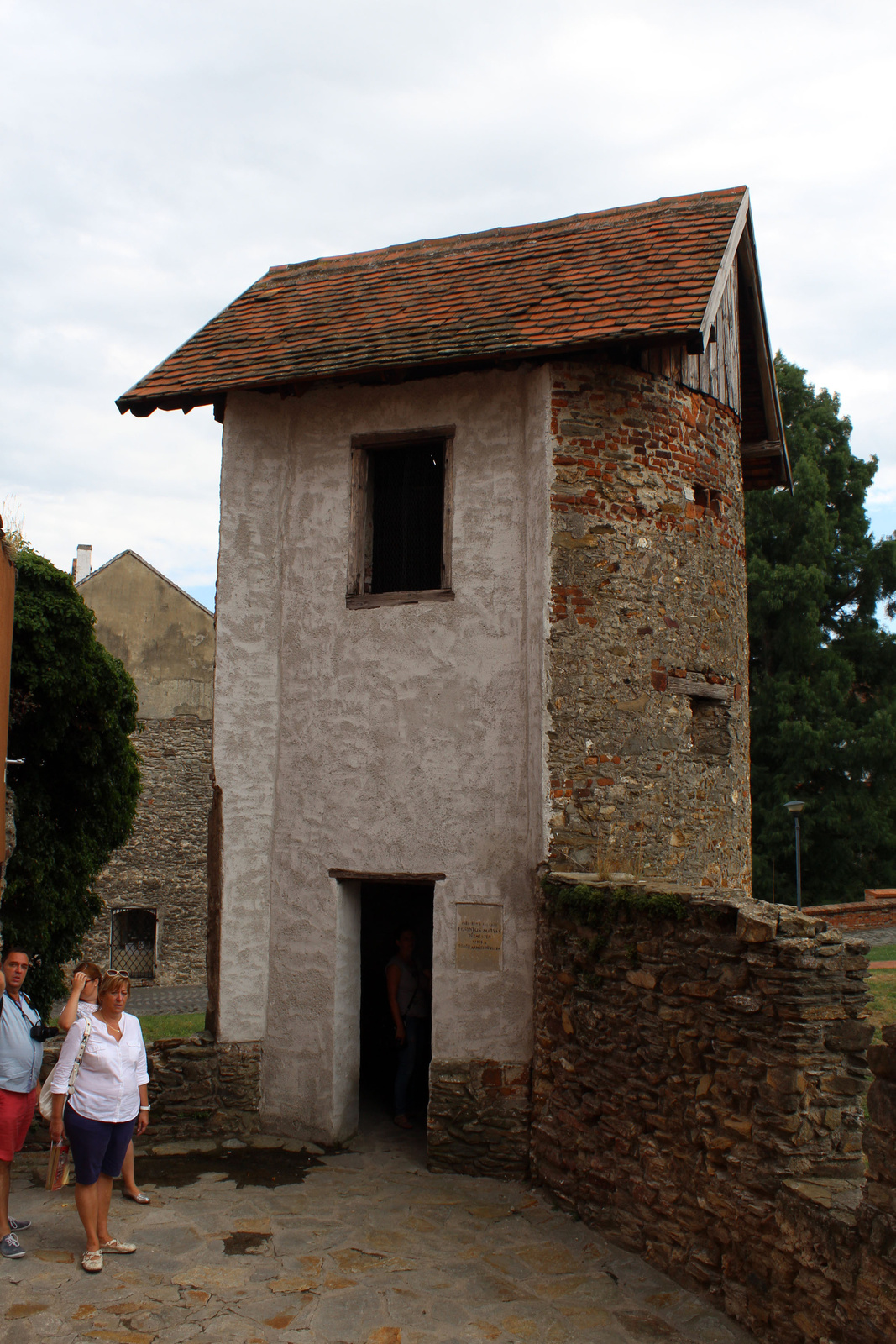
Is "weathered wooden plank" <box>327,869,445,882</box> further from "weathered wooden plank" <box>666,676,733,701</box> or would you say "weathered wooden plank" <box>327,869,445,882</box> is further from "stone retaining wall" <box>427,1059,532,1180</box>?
"weathered wooden plank" <box>666,676,733,701</box>

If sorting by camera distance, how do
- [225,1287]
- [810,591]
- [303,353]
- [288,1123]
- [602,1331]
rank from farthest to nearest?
[810,591], [303,353], [288,1123], [225,1287], [602,1331]

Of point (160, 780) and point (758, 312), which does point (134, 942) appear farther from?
point (758, 312)

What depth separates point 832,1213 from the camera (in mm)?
4633

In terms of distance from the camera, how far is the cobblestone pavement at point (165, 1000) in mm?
19172

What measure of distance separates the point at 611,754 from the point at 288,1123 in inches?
161

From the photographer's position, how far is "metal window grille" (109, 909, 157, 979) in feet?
73.8

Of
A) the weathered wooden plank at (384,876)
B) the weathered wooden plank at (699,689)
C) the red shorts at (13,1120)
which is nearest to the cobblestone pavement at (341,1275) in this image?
the red shorts at (13,1120)

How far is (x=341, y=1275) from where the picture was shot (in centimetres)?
595

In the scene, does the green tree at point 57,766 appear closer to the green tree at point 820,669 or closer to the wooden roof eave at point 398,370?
the wooden roof eave at point 398,370

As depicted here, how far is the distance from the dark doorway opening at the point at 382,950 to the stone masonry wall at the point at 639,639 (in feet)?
10.9

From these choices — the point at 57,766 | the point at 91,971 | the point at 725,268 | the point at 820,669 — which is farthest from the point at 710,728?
the point at 820,669

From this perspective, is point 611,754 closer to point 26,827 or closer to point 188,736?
point 26,827

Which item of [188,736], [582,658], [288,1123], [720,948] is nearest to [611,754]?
[582,658]

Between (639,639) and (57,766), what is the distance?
6.88 m
